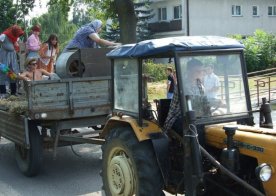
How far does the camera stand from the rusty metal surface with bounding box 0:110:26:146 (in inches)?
289

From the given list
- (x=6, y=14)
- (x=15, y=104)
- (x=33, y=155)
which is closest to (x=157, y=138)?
(x=33, y=155)

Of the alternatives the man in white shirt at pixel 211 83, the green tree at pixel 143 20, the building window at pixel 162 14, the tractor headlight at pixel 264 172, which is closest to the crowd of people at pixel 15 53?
the man in white shirt at pixel 211 83

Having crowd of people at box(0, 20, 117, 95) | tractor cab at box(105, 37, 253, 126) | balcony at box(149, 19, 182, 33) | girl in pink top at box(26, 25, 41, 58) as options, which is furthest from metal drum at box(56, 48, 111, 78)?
balcony at box(149, 19, 182, 33)

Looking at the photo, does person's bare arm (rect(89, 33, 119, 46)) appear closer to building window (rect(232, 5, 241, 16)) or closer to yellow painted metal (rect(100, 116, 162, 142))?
yellow painted metal (rect(100, 116, 162, 142))

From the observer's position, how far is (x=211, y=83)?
4934 millimetres

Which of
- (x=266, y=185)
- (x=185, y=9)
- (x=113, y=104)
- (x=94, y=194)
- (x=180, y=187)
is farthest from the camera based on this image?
(x=185, y=9)

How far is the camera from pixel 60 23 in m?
57.4

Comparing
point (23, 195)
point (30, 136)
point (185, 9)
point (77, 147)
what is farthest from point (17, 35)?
point (185, 9)

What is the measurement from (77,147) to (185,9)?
3011 cm

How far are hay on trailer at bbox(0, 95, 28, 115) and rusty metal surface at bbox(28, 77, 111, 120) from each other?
282 mm

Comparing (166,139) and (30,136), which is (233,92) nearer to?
(166,139)

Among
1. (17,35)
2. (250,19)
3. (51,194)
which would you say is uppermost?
(250,19)

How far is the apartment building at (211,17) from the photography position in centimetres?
3891

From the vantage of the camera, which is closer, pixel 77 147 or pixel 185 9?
pixel 77 147
